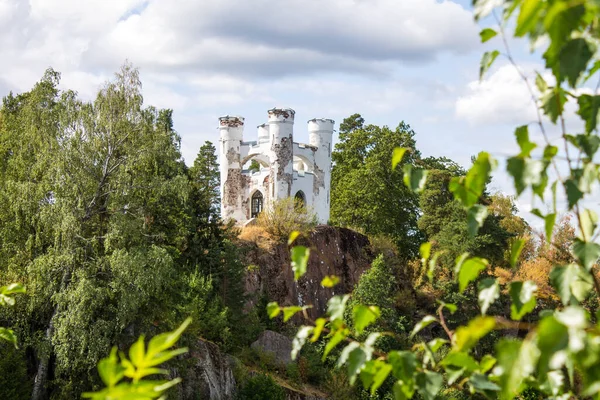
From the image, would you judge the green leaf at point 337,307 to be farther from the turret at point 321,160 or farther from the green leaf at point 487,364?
the turret at point 321,160

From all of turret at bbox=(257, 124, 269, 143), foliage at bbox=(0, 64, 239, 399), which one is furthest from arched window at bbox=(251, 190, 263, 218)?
foliage at bbox=(0, 64, 239, 399)

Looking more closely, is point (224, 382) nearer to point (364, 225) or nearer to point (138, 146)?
point (138, 146)

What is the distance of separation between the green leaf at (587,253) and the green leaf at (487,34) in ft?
2.20

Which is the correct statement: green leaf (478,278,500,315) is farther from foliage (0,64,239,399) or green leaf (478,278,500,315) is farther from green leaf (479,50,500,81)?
foliage (0,64,239,399)

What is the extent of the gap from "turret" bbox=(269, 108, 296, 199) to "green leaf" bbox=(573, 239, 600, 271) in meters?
31.5

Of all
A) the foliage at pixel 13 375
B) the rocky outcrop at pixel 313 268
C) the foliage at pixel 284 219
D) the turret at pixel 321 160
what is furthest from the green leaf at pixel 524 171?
the turret at pixel 321 160

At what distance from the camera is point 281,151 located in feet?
112

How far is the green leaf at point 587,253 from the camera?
235 centimetres

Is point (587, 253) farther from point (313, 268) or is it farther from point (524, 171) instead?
point (313, 268)

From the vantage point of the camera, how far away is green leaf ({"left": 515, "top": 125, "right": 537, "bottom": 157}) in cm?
239

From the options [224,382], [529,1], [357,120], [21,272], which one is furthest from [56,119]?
[357,120]

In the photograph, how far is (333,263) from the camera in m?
33.0

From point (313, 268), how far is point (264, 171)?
4.84 m

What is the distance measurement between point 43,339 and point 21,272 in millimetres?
1702
